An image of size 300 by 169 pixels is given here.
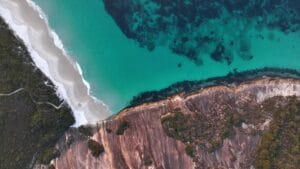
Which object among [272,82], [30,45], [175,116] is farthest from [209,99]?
[30,45]

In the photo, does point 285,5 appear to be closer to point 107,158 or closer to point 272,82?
point 272,82

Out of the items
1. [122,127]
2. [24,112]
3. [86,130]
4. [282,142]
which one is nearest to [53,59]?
[24,112]

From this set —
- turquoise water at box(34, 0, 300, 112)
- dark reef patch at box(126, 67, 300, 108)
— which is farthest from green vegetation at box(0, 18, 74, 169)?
dark reef patch at box(126, 67, 300, 108)

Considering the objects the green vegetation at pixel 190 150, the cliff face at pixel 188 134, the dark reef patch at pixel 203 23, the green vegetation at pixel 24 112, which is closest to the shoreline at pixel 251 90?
the cliff face at pixel 188 134

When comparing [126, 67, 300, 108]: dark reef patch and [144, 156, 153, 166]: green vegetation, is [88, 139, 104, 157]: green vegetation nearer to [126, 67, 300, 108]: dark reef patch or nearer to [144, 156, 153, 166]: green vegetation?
[144, 156, 153, 166]: green vegetation

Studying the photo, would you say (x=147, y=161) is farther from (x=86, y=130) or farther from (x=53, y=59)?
(x=53, y=59)

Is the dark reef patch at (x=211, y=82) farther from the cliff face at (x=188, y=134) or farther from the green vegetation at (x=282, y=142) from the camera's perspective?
the green vegetation at (x=282, y=142)
